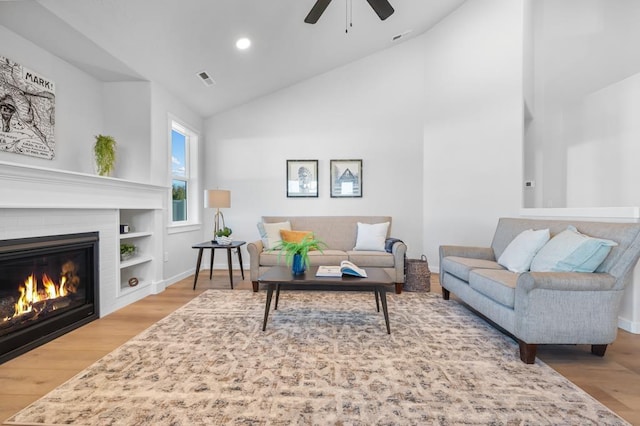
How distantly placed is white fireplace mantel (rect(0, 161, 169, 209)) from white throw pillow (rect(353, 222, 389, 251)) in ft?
8.89

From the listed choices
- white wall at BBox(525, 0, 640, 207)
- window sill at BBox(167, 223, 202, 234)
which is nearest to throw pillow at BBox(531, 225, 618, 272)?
white wall at BBox(525, 0, 640, 207)

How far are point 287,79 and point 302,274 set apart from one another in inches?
131

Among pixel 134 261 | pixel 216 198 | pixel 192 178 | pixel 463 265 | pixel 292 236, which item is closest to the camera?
pixel 463 265

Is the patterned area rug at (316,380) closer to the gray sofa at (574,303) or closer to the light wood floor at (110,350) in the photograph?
the light wood floor at (110,350)

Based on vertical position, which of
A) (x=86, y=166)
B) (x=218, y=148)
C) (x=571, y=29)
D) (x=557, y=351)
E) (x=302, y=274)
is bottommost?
(x=557, y=351)

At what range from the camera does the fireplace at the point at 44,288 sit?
6.48 feet

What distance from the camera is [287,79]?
455 cm

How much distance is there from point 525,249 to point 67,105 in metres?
4.64

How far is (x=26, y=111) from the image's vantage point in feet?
8.14

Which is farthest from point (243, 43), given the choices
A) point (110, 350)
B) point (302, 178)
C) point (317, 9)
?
point (110, 350)

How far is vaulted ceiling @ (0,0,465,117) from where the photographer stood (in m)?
2.37

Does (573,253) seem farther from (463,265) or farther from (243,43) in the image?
(243,43)

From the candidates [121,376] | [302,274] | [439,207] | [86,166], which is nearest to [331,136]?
[439,207]

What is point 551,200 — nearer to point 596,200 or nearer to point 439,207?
point 596,200
